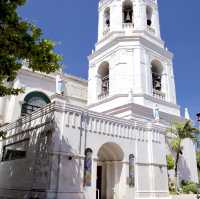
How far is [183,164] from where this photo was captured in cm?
2380

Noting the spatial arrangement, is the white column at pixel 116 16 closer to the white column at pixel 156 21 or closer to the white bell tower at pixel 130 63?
the white bell tower at pixel 130 63

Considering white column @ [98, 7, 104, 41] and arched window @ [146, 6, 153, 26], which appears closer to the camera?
white column @ [98, 7, 104, 41]

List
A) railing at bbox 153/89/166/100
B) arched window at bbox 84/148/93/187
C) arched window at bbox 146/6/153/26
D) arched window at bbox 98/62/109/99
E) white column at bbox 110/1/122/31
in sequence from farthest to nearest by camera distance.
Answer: arched window at bbox 146/6/153/26 → white column at bbox 110/1/122/31 → arched window at bbox 98/62/109/99 → railing at bbox 153/89/166/100 → arched window at bbox 84/148/93/187

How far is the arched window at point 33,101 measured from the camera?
25148 mm

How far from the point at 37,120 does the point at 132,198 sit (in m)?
8.44

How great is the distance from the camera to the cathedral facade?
15078 mm

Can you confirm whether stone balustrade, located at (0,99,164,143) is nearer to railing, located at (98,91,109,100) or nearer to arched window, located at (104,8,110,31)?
railing, located at (98,91,109,100)

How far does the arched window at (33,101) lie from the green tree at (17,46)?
1367cm

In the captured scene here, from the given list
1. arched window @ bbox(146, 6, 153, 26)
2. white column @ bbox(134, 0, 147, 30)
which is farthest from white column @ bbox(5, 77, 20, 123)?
arched window @ bbox(146, 6, 153, 26)

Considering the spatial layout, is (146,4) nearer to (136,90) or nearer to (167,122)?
(136,90)

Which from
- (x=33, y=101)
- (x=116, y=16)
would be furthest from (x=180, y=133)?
(x=33, y=101)

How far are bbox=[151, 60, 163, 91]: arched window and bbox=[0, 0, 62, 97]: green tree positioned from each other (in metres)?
16.9

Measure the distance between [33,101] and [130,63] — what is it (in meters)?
10.7

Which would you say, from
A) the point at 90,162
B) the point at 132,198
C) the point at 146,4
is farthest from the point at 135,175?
the point at 146,4
